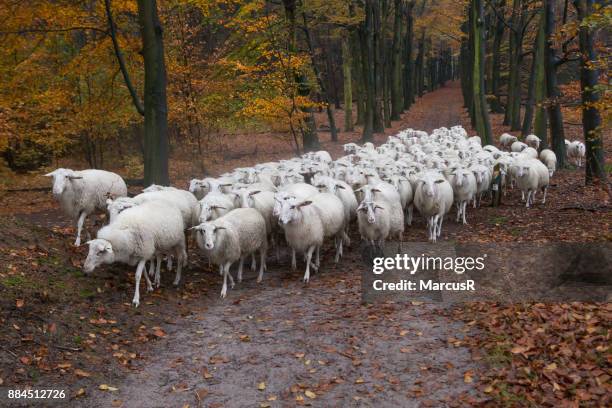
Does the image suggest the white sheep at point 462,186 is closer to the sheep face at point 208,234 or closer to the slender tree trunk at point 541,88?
the sheep face at point 208,234

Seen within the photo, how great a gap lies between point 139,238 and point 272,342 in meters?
3.20

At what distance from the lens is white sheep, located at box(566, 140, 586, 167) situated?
859 inches

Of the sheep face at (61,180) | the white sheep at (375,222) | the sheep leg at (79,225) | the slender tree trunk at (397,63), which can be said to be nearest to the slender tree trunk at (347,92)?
the slender tree trunk at (397,63)

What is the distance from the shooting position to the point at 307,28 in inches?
998

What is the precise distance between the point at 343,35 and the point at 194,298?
27.7 m

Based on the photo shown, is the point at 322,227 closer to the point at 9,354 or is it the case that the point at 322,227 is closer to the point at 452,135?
the point at 9,354

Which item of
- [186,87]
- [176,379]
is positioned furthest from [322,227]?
[186,87]

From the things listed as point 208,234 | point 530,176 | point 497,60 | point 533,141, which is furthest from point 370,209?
point 497,60

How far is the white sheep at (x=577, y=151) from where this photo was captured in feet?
71.6

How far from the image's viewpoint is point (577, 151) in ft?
72.1

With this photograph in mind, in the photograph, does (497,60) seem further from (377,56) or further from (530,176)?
(530,176)

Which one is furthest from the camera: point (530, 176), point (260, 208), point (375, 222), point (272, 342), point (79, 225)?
point (530, 176)

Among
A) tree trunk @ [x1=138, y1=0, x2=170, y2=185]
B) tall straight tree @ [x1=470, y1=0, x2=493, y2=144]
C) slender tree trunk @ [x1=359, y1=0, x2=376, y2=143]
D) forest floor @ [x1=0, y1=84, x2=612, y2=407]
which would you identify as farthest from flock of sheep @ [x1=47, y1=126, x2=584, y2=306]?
slender tree trunk @ [x1=359, y1=0, x2=376, y2=143]

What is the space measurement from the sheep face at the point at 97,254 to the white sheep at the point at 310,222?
3.23m
